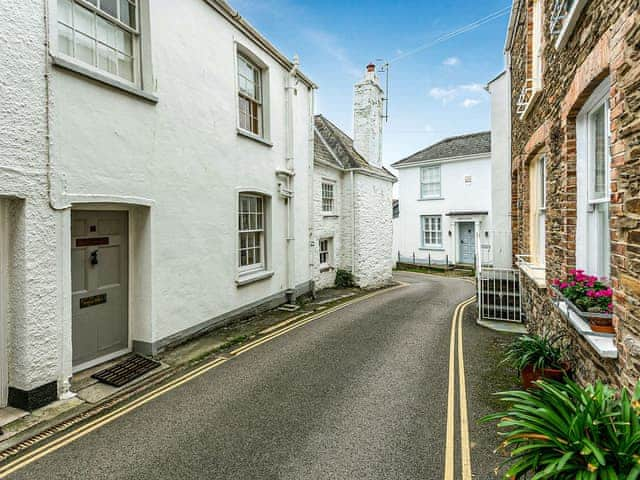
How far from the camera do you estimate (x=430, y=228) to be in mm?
25516

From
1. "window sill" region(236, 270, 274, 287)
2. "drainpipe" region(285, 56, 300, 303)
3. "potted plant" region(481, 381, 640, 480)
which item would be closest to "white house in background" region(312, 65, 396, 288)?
"drainpipe" region(285, 56, 300, 303)

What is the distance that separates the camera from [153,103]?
6.65 m

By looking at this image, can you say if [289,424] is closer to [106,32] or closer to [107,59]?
[107,59]

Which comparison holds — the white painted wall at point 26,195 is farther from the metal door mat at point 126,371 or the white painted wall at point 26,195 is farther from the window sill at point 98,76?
the metal door mat at point 126,371

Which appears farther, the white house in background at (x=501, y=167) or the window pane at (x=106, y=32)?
the white house in background at (x=501, y=167)

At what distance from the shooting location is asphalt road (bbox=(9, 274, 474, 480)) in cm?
370

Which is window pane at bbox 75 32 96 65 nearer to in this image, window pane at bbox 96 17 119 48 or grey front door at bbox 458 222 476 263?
window pane at bbox 96 17 119 48

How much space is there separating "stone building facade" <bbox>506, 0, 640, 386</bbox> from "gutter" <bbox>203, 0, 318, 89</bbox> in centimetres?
613

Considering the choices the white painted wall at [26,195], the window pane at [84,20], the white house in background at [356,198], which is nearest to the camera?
the white painted wall at [26,195]

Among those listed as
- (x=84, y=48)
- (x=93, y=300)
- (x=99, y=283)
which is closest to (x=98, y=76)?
(x=84, y=48)

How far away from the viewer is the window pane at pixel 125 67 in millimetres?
6392

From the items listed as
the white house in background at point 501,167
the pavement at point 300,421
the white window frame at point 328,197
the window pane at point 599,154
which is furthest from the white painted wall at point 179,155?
the white house in background at point 501,167

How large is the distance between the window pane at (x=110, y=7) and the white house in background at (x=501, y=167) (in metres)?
10.7

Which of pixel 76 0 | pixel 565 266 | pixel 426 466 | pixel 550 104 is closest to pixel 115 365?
pixel 426 466
